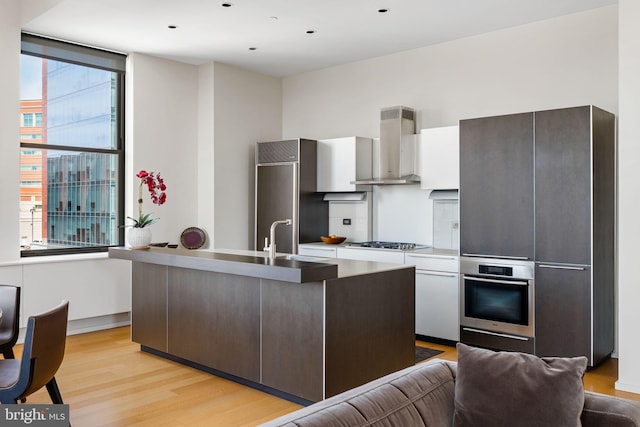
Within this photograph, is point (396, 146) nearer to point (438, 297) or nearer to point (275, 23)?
point (438, 297)

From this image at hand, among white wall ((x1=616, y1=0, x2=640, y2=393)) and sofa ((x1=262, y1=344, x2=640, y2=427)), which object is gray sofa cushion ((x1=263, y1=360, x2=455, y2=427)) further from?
white wall ((x1=616, y1=0, x2=640, y2=393))

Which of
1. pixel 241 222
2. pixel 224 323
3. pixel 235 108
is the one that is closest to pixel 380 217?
pixel 241 222

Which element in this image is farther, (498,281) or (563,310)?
(498,281)

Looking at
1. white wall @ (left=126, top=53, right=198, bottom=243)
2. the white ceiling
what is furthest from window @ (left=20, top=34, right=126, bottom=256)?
the white ceiling

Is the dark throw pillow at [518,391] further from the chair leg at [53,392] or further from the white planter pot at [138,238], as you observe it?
the white planter pot at [138,238]

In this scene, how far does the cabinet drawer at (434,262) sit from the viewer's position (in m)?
4.89

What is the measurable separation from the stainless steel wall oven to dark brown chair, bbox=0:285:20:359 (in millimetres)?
3490

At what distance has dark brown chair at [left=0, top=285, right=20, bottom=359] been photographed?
3.11 metres

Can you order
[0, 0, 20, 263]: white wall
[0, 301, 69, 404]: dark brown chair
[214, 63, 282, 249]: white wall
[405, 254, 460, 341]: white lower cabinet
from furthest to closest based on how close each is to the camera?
1. [214, 63, 282, 249]: white wall
2. [0, 0, 20, 263]: white wall
3. [405, 254, 460, 341]: white lower cabinet
4. [0, 301, 69, 404]: dark brown chair

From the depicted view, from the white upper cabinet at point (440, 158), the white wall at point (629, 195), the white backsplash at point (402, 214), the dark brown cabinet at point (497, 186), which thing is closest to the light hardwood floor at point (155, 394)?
the white wall at point (629, 195)

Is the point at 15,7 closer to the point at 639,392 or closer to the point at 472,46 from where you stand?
the point at 472,46

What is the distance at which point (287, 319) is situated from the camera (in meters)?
3.52

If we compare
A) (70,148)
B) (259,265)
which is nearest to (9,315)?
(259,265)

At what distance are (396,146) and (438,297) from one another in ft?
5.31
